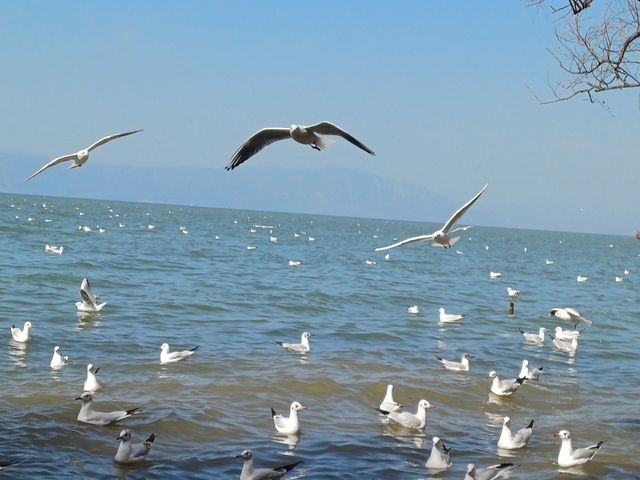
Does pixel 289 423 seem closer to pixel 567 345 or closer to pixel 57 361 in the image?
pixel 57 361

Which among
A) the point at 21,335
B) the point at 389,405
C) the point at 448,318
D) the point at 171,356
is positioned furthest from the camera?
the point at 448,318

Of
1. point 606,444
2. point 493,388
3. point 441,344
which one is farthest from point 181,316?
point 606,444

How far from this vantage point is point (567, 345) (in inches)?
781

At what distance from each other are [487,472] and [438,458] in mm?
681

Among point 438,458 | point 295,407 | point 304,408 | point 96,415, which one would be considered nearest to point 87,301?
point 96,415

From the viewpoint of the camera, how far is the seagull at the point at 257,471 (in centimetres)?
930

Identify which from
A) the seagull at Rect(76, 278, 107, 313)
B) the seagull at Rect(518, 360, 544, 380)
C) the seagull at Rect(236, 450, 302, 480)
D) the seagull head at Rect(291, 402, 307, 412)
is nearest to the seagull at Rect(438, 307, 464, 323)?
the seagull at Rect(518, 360, 544, 380)

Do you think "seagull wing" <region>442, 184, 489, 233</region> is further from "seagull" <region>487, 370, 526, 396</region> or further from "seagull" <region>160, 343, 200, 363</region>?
"seagull" <region>160, 343, 200, 363</region>

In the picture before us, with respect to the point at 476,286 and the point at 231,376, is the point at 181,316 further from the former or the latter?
the point at 476,286

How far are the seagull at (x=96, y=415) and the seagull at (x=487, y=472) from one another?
4383 mm

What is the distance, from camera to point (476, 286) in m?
37.1

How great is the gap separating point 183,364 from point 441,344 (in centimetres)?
661

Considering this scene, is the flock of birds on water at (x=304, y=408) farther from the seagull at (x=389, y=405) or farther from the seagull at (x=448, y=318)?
the seagull at (x=448, y=318)

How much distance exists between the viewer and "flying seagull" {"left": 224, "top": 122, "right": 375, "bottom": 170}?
8.82 m
